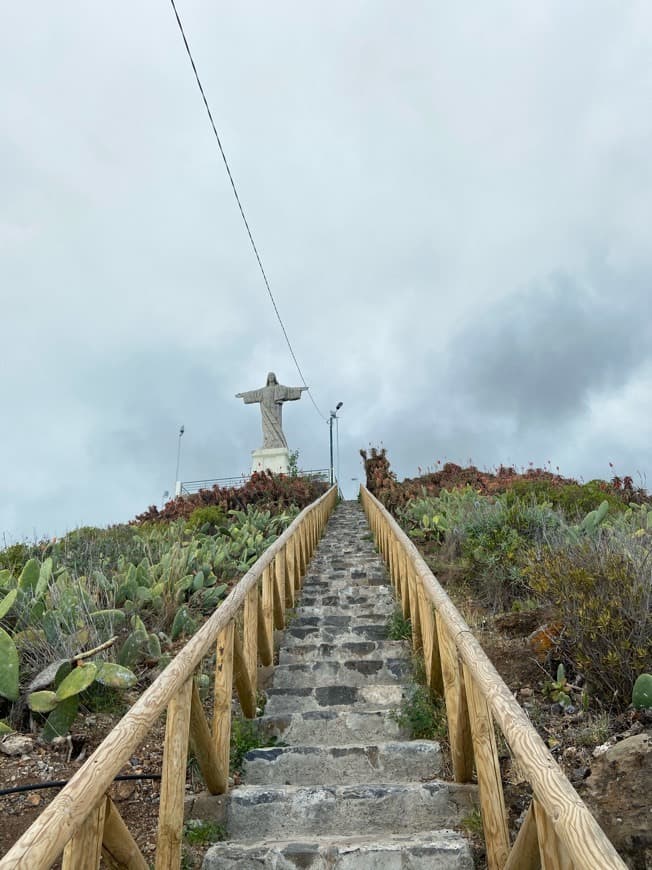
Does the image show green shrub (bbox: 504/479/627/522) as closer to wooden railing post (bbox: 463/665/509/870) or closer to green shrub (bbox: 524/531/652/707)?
green shrub (bbox: 524/531/652/707)

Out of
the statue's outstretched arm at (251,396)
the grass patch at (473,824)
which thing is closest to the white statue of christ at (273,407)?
the statue's outstretched arm at (251,396)

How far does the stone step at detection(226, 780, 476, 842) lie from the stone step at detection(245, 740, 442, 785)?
15.5 inches

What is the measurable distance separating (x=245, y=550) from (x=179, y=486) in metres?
A: 17.1

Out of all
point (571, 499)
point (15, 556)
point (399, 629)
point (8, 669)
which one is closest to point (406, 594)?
point (399, 629)

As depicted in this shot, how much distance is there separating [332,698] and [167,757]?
2.50 meters

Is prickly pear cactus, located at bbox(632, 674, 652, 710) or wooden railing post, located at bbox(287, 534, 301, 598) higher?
wooden railing post, located at bbox(287, 534, 301, 598)

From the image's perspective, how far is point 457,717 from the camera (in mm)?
3449

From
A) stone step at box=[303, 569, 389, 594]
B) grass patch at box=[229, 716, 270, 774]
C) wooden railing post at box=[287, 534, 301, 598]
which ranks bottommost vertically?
grass patch at box=[229, 716, 270, 774]

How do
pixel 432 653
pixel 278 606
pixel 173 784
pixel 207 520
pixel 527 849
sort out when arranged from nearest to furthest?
pixel 527 849 → pixel 173 784 → pixel 432 653 → pixel 278 606 → pixel 207 520

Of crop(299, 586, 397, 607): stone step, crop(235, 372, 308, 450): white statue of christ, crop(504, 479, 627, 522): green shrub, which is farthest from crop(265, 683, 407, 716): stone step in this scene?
crop(235, 372, 308, 450): white statue of christ

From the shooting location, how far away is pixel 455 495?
37.2 ft

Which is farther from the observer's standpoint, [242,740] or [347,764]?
[242,740]

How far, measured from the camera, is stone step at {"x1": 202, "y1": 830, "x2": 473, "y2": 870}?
111 inches

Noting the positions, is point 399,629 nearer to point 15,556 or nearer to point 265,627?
point 265,627
